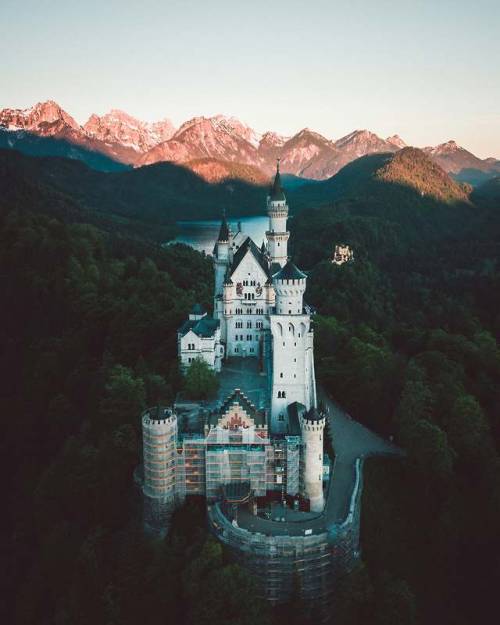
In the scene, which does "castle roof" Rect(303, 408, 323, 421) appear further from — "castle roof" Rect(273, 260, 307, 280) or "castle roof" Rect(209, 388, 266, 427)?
"castle roof" Rect(273, 260, 307, 280)

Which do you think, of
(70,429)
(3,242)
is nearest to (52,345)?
(70,429)

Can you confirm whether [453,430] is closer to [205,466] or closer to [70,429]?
[205,466]

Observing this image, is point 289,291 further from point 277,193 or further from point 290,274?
point 277,193

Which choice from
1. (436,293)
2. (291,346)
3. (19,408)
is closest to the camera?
(291,346)

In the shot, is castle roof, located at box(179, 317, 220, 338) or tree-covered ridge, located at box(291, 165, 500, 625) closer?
tree-covered ridge, located at box(291, 165, 500, 625)

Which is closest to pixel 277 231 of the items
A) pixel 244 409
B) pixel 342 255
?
pixel 244 409

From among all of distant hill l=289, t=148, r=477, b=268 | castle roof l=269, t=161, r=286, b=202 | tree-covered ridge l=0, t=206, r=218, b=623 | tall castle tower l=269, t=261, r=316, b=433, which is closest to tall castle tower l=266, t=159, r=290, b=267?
castle roof l=269, t=161, r=286, b=202
